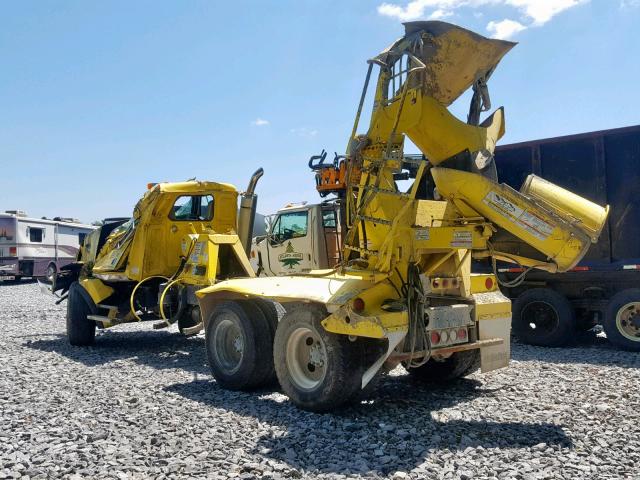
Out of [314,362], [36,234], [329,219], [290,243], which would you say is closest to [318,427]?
[314,362]

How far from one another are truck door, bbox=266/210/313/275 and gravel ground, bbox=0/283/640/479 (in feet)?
12.6

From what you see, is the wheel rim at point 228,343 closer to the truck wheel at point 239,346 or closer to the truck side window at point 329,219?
the truck wheel at point 239,346

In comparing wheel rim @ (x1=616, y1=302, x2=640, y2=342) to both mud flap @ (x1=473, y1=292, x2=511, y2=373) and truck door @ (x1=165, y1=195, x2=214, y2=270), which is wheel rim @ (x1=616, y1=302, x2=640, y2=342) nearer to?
mud flap @ (x1=473, y1=292, x2=511, y2=373)

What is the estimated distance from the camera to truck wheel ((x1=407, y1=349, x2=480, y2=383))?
6797 mm

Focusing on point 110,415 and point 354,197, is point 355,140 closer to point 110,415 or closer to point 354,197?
point 354,197

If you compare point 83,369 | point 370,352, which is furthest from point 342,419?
point 83,369

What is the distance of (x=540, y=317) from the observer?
1005cm

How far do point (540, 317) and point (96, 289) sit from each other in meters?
7.41

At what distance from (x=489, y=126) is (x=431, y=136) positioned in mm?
712

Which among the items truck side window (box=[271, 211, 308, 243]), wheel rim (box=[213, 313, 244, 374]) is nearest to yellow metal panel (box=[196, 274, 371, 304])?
wheel rim (box=[213, 313, 244, 374])

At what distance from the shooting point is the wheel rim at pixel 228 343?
23.1 ft

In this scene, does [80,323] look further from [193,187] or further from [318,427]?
[318,427]

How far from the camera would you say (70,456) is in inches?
178

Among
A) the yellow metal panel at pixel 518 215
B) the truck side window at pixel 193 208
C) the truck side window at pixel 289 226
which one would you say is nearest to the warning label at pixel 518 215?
the yellow metal panel at pixel 518 215
